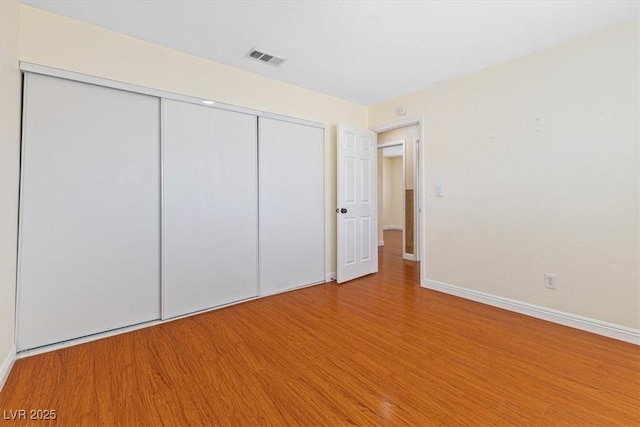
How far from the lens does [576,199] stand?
2.40 m

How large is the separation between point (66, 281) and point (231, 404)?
164 centimetres

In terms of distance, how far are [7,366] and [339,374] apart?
81.1 inches

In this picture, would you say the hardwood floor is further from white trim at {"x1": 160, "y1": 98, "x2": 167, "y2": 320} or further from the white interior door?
the white interior door

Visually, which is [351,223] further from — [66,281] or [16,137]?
[16,137]

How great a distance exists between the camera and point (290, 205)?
3.42m

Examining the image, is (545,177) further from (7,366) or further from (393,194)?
(393,194)

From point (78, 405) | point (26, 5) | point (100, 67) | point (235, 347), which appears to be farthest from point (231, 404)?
point (26, 5)

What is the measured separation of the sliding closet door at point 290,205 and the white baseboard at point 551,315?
64.3 inches

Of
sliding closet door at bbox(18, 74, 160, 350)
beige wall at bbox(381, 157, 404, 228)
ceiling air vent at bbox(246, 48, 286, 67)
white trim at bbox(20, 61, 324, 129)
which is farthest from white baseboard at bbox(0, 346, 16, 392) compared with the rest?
beige wall at bbox(381, 157, 404, 228)

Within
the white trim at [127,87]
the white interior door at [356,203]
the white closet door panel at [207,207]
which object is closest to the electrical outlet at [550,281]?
the white interior door at [356,203]

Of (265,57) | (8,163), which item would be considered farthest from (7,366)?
(265,57)

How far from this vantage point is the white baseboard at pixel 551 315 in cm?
219

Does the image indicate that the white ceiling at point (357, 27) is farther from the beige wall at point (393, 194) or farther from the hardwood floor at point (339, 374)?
the beige wall at point (393, 194)

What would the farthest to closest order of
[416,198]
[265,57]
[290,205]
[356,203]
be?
[416,198], [356,203], [290,205], [265,57]
